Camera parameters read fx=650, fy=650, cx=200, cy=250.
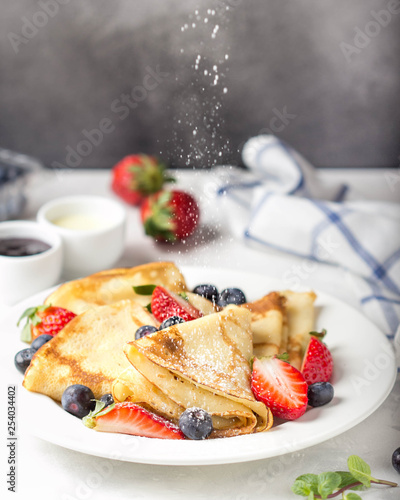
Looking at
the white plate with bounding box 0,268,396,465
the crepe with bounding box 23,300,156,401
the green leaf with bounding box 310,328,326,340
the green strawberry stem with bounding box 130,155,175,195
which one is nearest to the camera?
the white plate with bounding box 0,268,396,465

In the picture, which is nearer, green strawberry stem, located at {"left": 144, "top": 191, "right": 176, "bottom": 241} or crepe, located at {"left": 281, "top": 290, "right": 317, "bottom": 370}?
crepe, located at {"left": 281, "top": 290, "right": 317, "bottom": 370}

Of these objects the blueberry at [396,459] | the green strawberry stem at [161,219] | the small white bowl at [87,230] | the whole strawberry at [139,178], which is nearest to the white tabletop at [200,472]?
the blueberry at [396,459]

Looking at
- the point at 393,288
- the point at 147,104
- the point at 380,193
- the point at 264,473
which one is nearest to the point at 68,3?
the point at 147,104

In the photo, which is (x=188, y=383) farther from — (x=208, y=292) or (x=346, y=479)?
(x=208, y=292)

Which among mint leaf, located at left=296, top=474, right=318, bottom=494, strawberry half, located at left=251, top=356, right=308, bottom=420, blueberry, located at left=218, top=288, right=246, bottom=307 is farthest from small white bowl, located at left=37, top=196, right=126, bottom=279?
mint leaf, located at left=296, top=474, right=318, bottom=494

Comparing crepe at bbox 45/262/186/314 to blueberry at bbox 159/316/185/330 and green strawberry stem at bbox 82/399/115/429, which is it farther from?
green strawberry stem at bbox 82/399/115/429

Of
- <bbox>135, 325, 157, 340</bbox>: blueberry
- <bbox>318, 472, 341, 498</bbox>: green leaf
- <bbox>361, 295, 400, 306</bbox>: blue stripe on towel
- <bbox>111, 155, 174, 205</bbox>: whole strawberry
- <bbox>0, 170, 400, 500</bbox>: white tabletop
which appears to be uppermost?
<bbox>111, 155, 174, 205</bbox>: whole strawberry
